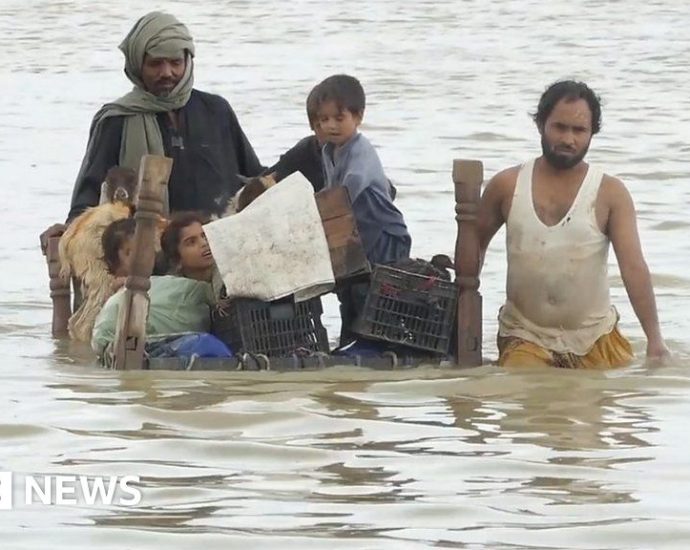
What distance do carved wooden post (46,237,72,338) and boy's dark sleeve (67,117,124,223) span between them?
16 centimetres

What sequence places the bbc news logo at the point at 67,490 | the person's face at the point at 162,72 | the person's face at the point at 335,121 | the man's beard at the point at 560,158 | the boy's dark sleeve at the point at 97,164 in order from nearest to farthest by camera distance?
the bbc news logo at the point at 67,490 → the man's beard at the point at 560,158 → the person's face at the point at 335,121 → the person's face at the point at 162,72 → the boy's dark sleeve at the point at 97,164

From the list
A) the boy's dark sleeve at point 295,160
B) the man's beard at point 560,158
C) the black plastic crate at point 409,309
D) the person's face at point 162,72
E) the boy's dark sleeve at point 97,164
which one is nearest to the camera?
the man's beard at point 560,158

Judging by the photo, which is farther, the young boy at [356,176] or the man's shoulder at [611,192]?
the young boy at [356,176]

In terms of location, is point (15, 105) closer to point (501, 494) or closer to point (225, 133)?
point (225, 133)

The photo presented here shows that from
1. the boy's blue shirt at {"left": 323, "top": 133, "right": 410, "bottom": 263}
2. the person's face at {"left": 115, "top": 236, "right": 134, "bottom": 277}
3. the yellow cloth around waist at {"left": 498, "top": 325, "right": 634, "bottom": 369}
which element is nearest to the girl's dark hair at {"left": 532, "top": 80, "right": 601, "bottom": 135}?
the boy's blue shirt at {"left": 323, "top": 133, "right": 410, "bottom": 263}

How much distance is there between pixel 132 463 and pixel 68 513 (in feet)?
2.09

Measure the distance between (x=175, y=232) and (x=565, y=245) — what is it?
1567 mm

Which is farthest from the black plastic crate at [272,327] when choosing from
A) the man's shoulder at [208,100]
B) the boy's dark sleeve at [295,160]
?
the man's shoulder at [208,100]

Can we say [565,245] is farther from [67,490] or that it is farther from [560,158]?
[67,490]

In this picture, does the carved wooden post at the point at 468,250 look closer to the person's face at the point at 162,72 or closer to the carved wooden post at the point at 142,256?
the carved wooden post at the point at 142,256

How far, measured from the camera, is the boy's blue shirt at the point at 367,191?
821cm

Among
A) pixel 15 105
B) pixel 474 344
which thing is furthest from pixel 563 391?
pixel 15 105

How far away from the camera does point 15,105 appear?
2012 cm

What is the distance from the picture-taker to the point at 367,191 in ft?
27.0
